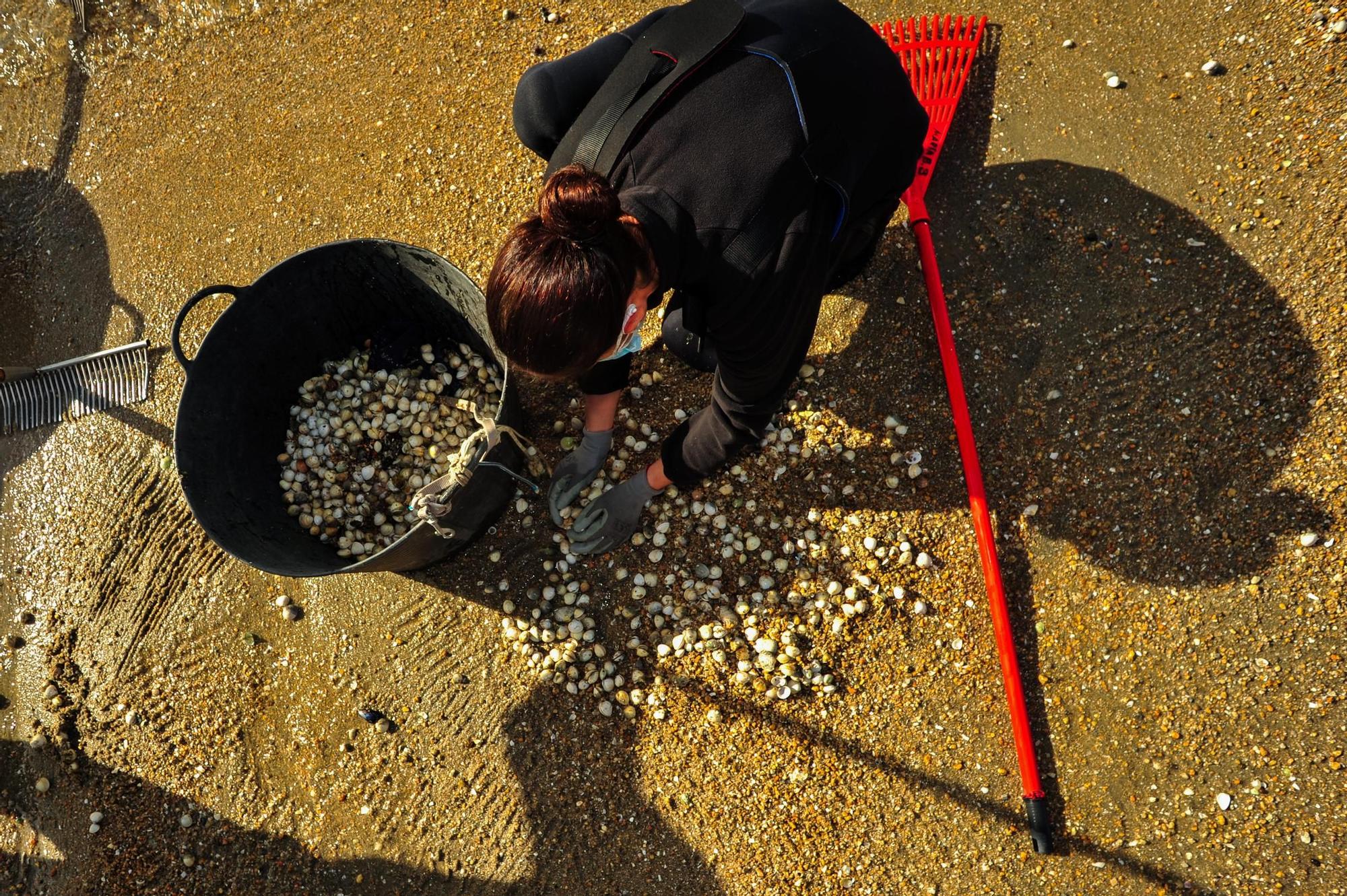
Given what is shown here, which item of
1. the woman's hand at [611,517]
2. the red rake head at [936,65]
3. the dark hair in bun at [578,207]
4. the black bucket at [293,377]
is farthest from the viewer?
the red rake head at [936,65]

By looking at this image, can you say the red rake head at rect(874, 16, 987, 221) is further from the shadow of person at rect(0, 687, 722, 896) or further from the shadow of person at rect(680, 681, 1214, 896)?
the shadow of person at rect(0, 687, 722, 896)

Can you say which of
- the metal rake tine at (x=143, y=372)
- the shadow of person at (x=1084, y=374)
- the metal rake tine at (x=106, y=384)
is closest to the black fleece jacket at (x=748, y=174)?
the shadow of person at (x=1084, y=374)

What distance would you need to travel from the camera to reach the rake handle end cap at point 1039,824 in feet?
6.71

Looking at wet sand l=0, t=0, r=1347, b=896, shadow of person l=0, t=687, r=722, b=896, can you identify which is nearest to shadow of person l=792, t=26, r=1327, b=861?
wet sand l=0, t=0, r=1347, b=896

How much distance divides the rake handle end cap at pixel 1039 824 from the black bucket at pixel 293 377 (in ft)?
5.64

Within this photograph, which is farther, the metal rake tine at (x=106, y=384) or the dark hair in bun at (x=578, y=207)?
the metal rake tine at (x=106, y=384)

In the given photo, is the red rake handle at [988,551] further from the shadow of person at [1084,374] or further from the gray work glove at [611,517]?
the gray work glove at [611,517]

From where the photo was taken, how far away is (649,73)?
146 centimetres

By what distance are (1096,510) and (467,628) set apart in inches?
77.2

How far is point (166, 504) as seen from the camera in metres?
2.58

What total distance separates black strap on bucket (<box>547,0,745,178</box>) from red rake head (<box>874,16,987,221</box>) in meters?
1.18

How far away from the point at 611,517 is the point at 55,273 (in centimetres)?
245

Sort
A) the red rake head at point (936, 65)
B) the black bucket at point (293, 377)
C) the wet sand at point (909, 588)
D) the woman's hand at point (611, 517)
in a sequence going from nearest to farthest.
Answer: the black bucket at point (293, 377) → the wet sand at point (909, 588) → the woman's hand at point (611, 517) → the red rake head at point (936, 65)

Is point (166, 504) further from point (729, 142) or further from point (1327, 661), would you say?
point (1327, 661)
